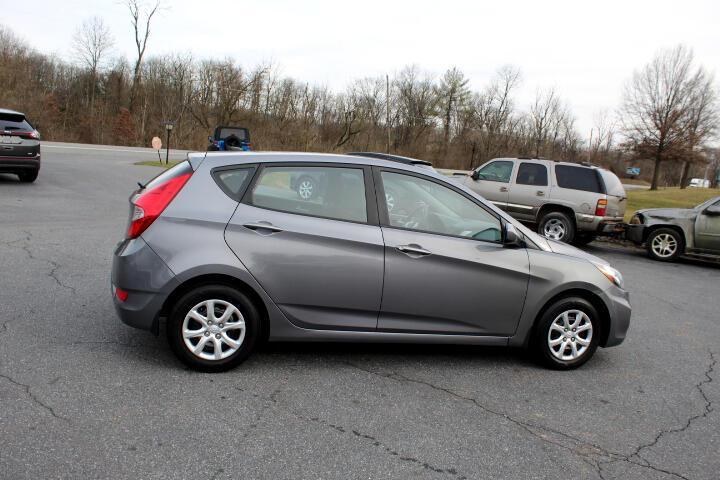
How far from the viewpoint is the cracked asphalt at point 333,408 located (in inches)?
121

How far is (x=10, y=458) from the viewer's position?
2857mm

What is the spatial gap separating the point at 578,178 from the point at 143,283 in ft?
37.1

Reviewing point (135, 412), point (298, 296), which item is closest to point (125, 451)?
point (135, 412)

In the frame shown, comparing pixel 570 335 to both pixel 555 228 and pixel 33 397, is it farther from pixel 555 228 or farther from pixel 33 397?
pixel 555 228

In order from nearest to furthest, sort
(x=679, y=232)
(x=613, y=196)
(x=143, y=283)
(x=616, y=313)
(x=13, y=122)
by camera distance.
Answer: (x=143, y=283)
(x=616, y=313)
(x=679, y=232)
(x=613, y=196)
(x=13, y=122)

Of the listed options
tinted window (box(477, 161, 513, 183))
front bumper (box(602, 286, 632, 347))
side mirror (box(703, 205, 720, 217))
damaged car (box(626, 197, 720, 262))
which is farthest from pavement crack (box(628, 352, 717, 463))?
tinted window (box(477, 161, 513, 183))

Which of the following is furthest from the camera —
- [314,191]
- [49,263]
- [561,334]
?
[49,263]

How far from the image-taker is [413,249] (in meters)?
4.30

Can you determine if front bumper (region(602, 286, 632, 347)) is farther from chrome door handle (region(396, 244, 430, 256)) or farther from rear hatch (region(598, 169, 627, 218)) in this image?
rear hatch (region(598, 169, 627, 218))

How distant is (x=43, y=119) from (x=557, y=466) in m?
51.3

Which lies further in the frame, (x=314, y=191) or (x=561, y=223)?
(x=561, y=223)

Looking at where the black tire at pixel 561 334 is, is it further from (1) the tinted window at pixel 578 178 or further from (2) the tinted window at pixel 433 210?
(1) the tinted window at pixel 578 178

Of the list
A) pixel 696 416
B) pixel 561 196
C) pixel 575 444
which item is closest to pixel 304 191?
pixel 575 444

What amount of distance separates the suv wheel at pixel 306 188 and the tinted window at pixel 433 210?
22.0 inches
